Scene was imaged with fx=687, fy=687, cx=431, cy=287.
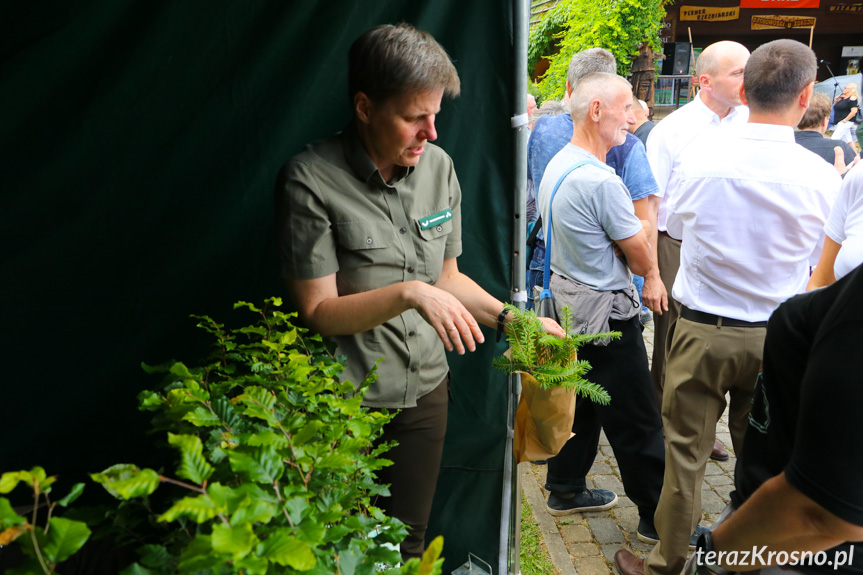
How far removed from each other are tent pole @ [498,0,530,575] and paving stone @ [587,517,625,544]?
0.92 metres

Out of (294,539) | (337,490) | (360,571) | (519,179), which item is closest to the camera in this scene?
(294,539)

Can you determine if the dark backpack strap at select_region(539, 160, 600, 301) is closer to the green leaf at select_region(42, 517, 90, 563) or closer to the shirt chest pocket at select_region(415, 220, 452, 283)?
the shirt chest pocket at select_region(415, 220, 452, 283)

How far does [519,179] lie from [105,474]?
6.32 ft

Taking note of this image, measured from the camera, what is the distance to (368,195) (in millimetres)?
1940

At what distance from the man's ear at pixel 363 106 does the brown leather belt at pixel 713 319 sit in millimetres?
1687

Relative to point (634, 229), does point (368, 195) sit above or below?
above

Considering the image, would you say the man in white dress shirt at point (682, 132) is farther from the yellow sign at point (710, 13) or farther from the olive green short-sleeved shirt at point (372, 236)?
the yellow sign at point (710, 13)

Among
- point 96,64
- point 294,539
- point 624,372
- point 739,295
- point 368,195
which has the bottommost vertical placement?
point 624,372

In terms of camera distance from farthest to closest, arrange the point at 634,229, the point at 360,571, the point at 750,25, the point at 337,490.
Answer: the point at 750,25 < the point at 634,229 < the point at 337,490 < the point at 360,571

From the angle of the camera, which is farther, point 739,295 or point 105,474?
point 739,295

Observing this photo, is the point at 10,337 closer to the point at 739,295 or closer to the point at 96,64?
the point at 96,64

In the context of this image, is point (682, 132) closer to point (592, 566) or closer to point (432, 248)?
point (592, 566)

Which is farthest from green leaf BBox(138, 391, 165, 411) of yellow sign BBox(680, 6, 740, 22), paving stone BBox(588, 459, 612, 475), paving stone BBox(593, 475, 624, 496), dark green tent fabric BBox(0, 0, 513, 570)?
yellow sign BBox(680, 6, 740, 22)

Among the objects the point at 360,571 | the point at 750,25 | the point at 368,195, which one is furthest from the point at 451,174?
the point at 750,25
